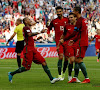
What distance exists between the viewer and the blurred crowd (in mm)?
33844

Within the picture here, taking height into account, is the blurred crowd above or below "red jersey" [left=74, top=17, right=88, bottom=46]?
below

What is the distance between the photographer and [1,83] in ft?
41.2

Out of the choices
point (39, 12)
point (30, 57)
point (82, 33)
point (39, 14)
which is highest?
point (82, 33)

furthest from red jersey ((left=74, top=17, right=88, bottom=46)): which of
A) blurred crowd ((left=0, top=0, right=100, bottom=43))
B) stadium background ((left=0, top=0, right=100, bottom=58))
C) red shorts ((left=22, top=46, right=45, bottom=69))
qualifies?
blurred crowd ((left=0, top=0, right=100, bottom=43))

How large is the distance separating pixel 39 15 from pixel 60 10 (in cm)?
2391

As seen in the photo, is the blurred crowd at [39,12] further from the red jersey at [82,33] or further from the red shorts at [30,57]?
the red jersey at [82,33]

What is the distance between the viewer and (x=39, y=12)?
126 feet

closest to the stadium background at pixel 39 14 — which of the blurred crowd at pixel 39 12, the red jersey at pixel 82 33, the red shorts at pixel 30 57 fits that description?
the blurred crowd at pixel 39 12

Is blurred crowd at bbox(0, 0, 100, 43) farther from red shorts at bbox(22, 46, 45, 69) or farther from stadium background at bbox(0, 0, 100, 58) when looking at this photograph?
red shorts at bbox(22, 46, 45, 69)

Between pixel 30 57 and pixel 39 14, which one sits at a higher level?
pixel 30 57

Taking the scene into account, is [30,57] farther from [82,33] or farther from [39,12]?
[39,12]

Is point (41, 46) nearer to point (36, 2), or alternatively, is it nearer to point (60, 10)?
point (36, 2)

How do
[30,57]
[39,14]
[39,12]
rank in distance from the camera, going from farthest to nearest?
[39,12], [39,14], [30,57]

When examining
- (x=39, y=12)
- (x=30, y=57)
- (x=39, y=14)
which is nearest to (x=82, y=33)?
(x=30, y=57)
